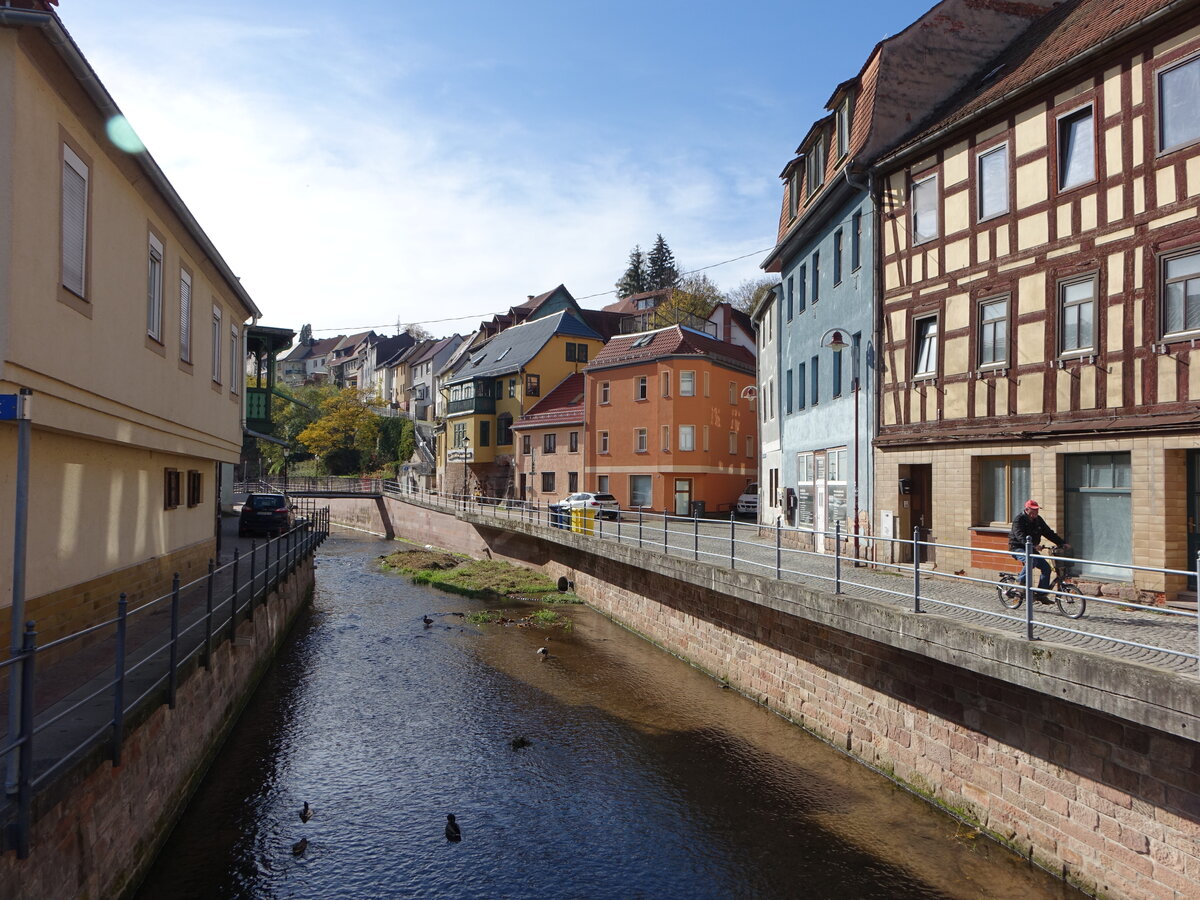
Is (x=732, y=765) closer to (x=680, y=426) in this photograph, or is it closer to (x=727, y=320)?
(x=680, y=426)

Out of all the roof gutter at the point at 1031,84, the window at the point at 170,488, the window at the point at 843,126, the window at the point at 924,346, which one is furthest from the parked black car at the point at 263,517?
the roof gutter at the point at 1031,84

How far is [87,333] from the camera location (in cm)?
986

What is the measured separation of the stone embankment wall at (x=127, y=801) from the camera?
19.5 ft

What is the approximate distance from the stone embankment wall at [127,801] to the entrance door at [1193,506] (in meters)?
13.7

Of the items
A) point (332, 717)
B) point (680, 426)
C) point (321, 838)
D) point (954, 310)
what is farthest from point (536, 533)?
point (321, 838)

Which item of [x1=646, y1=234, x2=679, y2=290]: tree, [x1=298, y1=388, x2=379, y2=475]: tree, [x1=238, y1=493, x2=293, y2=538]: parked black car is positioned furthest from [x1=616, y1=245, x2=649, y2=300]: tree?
[x1=238, y1=493, x2=293, y2=538]: parked black car

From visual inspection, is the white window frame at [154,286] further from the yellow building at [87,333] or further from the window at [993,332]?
the window at [993,332]

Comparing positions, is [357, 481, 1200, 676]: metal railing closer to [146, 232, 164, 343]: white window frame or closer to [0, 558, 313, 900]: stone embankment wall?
[0, 558, 313, 900]: stone embankment wall

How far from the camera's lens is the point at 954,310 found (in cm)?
1612

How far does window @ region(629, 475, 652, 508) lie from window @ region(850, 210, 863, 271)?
71.5ft

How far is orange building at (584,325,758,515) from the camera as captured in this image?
39594mm

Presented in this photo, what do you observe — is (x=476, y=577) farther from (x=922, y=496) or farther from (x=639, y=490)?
(x=922, y=496)

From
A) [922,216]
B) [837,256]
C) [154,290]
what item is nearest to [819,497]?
Result: [837,256]

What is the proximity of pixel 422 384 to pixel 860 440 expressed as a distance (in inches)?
2852
